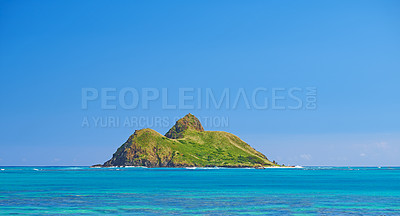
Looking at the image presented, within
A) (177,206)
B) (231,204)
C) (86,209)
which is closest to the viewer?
(86,209)

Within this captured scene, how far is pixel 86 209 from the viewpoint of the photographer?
7312cm

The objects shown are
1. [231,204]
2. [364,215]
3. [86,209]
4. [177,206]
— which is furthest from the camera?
[231,204]

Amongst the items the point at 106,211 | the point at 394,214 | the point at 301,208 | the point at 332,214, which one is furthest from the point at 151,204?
the point at 394,214

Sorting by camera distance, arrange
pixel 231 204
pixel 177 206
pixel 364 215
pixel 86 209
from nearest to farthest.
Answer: pixel 364 215 → pixel 86 209 → pixel 177 206 → pixel 231 204

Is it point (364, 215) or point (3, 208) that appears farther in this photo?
point (3, 208)

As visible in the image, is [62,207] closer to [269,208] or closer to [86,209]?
[86,209]

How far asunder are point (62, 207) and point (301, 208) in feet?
136

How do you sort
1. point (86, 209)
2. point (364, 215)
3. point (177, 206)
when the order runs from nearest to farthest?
1. point (364, 215)
2. point (86, 209)
3. point (177, 206)

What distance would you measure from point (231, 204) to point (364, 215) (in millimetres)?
25358

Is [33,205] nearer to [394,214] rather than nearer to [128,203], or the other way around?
[128,203]

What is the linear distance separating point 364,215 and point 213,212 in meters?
23.2

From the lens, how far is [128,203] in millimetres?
84125

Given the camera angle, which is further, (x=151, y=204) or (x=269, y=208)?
(x=151, y=204)

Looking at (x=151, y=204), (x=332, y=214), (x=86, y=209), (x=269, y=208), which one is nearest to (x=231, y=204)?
(x=269, y=208)
